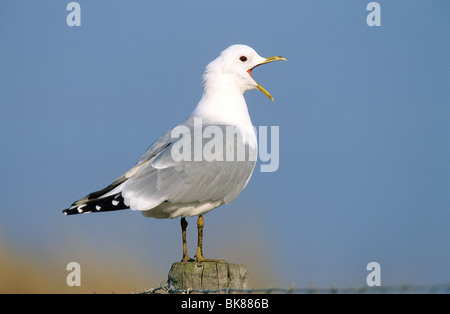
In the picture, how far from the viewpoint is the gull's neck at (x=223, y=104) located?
4.80 meters

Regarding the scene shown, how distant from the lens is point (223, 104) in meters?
4.90

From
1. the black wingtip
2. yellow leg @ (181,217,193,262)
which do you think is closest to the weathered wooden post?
yellow leg @ (181,217,193,262)

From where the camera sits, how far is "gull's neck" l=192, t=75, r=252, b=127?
4.80m

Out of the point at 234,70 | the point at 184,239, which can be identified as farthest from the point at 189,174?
the point at 234,70

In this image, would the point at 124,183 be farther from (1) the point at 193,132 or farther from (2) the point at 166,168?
(1) the point at 193,132

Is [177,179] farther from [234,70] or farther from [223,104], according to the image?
[234,70]

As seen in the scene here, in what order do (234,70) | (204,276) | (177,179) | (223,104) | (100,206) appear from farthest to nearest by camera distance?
1. (234,70)
2. (223,104)
3. (177,179)
4. (100,206)
5. (204,276)

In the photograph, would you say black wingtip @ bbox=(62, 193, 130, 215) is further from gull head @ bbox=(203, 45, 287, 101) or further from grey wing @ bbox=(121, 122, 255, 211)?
gull head @ bbox=(203, 45, 287, 101)

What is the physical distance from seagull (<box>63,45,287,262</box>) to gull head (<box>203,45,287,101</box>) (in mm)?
324

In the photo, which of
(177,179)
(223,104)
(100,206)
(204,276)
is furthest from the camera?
(223,104)

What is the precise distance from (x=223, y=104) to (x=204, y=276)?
1815mm

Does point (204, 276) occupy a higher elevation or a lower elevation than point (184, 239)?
lower

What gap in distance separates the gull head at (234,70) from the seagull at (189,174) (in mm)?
324

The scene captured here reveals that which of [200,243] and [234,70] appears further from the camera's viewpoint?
[234,70]
